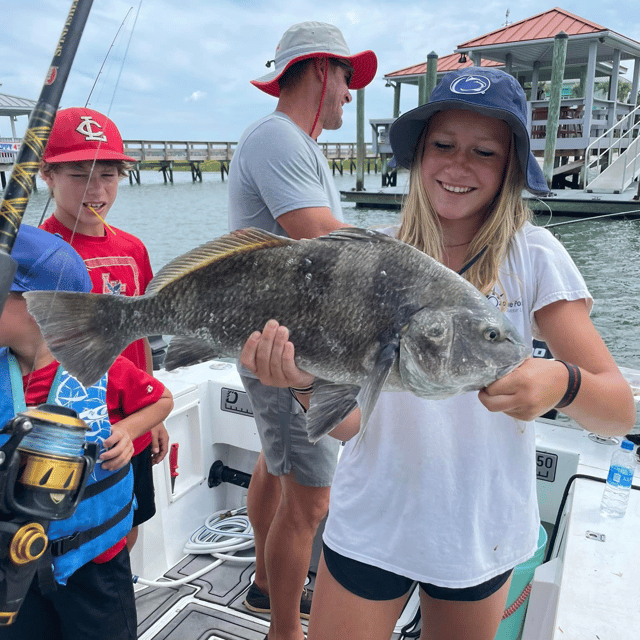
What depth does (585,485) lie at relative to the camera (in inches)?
96.6

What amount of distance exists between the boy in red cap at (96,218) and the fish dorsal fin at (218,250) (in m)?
1.18

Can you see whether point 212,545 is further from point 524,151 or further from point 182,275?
point 524,151

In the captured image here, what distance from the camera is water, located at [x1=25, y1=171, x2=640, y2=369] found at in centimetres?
975

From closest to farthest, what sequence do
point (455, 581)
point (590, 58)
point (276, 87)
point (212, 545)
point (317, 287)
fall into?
point (317, 287) → point (455, 581) → point (276, 87) → point (212, 545) → point (590, 58)

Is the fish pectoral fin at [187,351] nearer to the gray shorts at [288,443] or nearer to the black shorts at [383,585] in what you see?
the black shorts at [383,585]

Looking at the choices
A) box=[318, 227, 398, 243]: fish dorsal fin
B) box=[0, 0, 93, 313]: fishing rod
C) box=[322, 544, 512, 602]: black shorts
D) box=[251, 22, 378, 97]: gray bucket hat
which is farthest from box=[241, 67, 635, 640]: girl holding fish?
box=[251, 22, 378, 97]: gray bucket hat

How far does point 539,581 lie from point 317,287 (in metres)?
1.45

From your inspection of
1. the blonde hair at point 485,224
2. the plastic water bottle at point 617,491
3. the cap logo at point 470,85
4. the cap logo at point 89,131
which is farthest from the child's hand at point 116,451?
the plastic water bottle at point 617,491

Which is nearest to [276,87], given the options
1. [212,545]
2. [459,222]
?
[459,222]

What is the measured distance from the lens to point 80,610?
1.83 metres

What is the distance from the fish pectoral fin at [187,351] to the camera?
1455 mm

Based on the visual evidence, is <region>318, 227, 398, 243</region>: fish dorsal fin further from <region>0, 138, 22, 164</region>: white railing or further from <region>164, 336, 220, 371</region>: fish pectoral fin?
<region>0, 138, 22, 164</region>: white railing

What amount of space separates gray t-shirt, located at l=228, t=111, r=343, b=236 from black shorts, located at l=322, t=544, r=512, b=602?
129 centimetres

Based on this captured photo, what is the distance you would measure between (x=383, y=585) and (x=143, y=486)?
1431 mm
